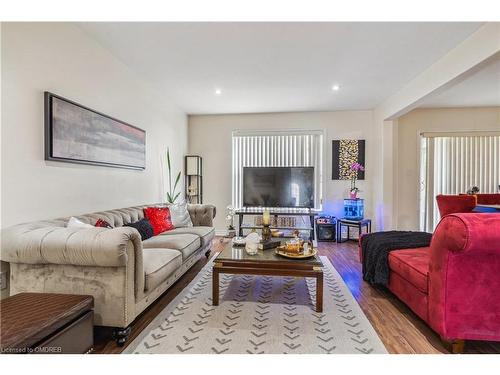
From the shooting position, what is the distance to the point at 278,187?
5.18 m

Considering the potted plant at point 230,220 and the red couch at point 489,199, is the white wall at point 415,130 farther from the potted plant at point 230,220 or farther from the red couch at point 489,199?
the potted plant at point 230,220

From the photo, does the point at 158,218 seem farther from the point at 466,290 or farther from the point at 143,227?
the point at 466,290

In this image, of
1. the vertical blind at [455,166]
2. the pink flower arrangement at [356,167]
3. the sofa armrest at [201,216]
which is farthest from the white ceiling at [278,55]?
the sofa armrest at [201,216]

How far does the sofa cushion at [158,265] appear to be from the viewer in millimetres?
2043

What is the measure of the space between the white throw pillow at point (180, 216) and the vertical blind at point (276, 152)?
1.93 m

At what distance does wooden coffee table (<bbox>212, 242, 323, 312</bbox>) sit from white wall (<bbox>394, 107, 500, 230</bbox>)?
12.3 feet

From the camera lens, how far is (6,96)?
1.90m

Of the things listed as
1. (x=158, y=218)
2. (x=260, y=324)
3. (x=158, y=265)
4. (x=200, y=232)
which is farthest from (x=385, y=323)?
(x=158, y=218)

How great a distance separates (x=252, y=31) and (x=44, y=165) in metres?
2.24

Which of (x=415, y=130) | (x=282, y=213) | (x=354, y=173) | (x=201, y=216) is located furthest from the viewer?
(x=354, y=173)

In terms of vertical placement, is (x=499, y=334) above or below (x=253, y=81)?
below

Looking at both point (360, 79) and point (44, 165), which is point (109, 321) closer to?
point (44, 165)

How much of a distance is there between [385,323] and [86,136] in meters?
3.21

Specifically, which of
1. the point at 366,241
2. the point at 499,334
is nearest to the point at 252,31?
the point at 366,241
